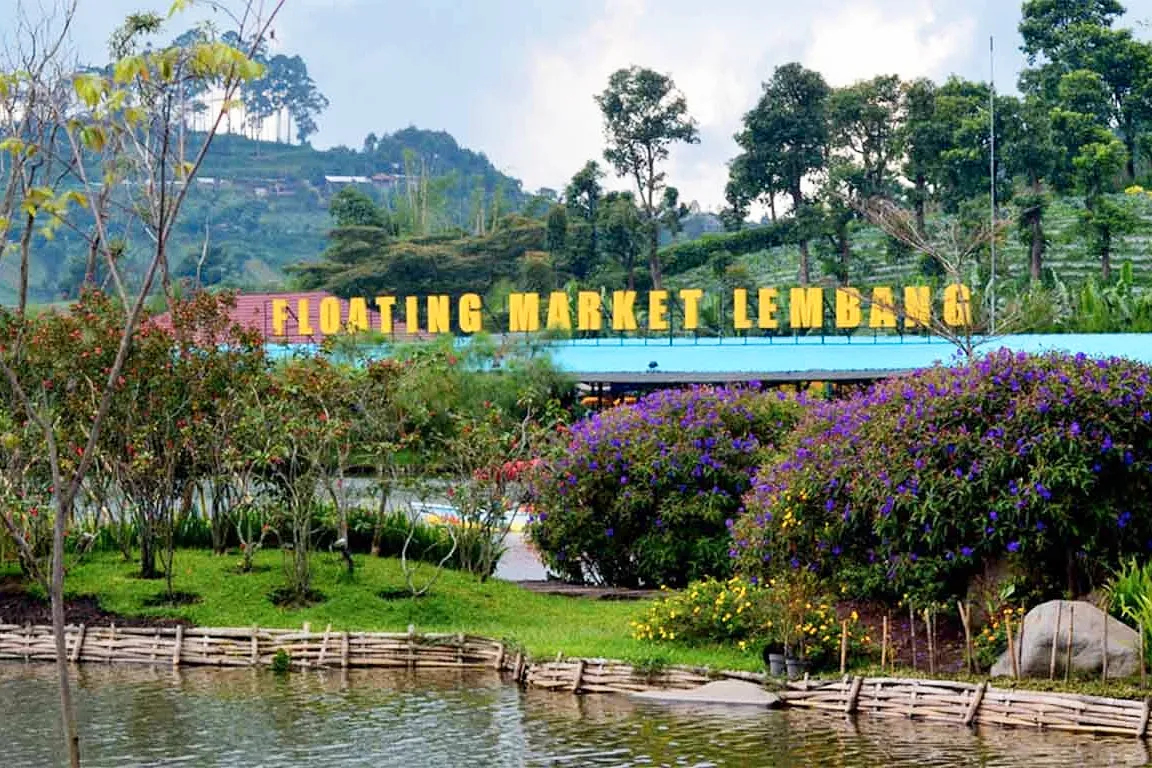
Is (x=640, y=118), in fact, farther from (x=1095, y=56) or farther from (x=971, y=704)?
(x=971, y=704)

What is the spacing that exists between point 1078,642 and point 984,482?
1.75 m

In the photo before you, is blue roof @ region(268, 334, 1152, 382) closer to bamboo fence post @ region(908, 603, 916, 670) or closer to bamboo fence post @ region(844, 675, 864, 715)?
bamboo fence post @ region(908, 603, 916, 670)

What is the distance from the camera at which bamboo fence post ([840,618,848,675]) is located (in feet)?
47.5

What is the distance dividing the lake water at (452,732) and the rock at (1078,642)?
2.87ft

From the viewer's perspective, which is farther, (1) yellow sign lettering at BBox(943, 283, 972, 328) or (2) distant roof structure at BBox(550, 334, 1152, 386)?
(2) distant roof structure at BBox(550, 334, 1152, 386)

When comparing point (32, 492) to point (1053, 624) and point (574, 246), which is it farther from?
point (574, 246)

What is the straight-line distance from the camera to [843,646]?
14469 mm

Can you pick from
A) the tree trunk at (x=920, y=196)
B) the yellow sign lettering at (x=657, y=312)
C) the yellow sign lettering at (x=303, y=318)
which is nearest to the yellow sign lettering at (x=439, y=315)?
the yellow sign lettering at (x=303, y=318)

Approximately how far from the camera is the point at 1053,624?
13781mm

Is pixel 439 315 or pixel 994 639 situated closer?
pixel 994 639

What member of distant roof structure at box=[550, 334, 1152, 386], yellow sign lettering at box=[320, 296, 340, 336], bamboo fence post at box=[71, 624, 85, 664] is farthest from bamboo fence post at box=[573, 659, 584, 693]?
yellow sign lettering at box=[320, 296, 340, 336]

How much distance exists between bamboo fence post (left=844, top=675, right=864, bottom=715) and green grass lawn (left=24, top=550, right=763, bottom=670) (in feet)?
9.94

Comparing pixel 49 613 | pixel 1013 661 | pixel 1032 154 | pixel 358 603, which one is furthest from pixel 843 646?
pixel 1032 154

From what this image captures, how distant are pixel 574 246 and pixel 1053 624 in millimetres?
58492
